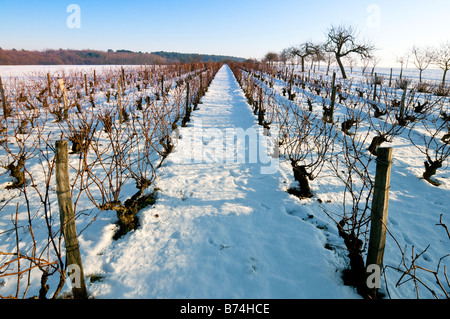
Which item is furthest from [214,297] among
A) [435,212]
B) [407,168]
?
[407,168]

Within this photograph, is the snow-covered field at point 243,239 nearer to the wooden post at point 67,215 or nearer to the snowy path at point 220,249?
the snowy path at point 220,249

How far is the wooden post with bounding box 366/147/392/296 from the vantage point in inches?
66.6

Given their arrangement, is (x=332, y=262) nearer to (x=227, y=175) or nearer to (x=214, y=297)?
(x=214, y=297)

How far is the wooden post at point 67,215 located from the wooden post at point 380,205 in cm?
213

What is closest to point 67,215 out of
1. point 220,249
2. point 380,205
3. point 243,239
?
point 220,249

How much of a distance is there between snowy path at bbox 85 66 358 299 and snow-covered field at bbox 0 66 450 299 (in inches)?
0.4

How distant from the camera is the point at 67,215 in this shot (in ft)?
5.45

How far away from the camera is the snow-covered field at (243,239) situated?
2.17 meters

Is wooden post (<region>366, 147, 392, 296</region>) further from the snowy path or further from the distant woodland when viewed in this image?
the distant woodland

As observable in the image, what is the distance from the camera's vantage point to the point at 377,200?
5.90 ft

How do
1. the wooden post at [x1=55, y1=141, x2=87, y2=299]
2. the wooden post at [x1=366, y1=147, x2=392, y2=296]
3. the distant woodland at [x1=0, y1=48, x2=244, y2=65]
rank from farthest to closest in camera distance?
the distant woodland at [x1=0, y1=48, x2=244, y2=65], the wooden post at [x1=366, y1=147, x2=392, y2=296], the wooden post at [x1=55, y1=141, x2=87, y2=299]

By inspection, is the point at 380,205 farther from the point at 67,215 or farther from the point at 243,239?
the point at 67,215

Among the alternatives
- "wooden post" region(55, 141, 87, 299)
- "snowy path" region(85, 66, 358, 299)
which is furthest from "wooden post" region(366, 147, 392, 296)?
"wooden post" region(55, 141, 87, 299)
